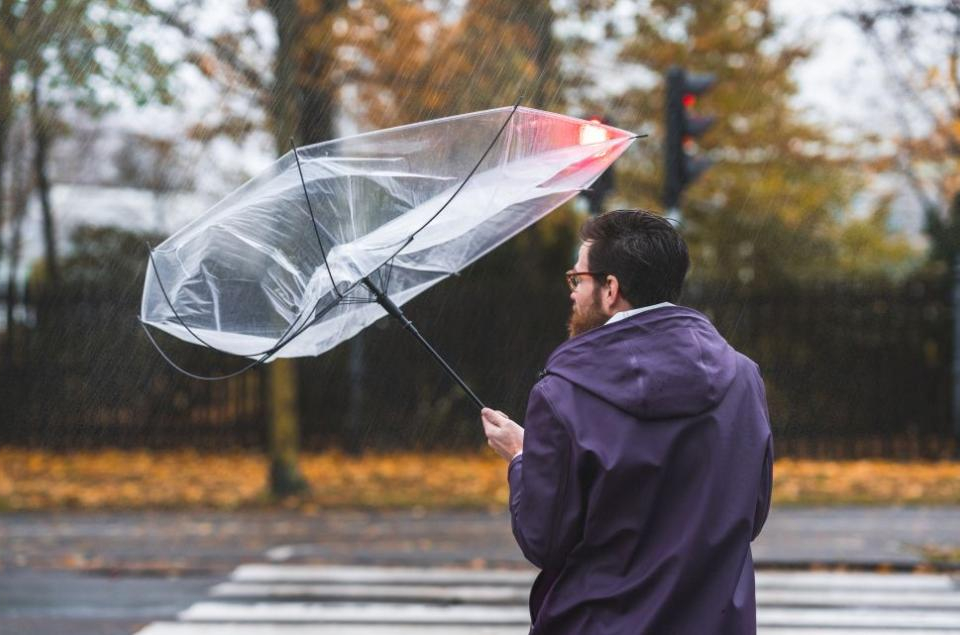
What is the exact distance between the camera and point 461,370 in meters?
15.7

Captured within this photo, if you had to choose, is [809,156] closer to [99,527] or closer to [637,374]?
[99,527]

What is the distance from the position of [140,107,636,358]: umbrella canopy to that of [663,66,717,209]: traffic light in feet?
22.3

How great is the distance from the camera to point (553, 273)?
55.5 ft

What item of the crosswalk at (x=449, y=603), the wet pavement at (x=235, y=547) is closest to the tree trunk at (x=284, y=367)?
the wet pavement at (x=235, y=547)

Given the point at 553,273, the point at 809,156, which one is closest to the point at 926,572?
the point at 553,273

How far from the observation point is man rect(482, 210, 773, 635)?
7.86 feet

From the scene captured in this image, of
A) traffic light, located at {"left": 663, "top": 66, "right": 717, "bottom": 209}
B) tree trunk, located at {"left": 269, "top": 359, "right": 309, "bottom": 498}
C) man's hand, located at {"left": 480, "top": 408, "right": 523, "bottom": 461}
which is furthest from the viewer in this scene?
tree trunk, located at {"left": 269, "top": 359, "right": 309, "bottom": 498}

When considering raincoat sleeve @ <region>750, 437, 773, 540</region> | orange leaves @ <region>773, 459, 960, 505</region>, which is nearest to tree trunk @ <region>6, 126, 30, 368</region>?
orange leaves @ <region>773, 459, 960, 505</region>

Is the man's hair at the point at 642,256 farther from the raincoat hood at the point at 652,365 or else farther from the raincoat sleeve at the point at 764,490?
the raincoat sleeve at the point at 764,490

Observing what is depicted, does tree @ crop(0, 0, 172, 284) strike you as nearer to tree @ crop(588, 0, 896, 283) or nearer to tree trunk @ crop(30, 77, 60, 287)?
tree trunk @ crop(30, 77, 60, 287)

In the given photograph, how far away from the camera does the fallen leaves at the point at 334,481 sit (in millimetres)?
11781

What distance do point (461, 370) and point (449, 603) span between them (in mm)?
8240

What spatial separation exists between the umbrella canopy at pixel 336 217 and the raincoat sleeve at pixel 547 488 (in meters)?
0.94

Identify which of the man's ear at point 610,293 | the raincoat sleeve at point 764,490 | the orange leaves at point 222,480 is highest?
the man's ear at point 610,293
